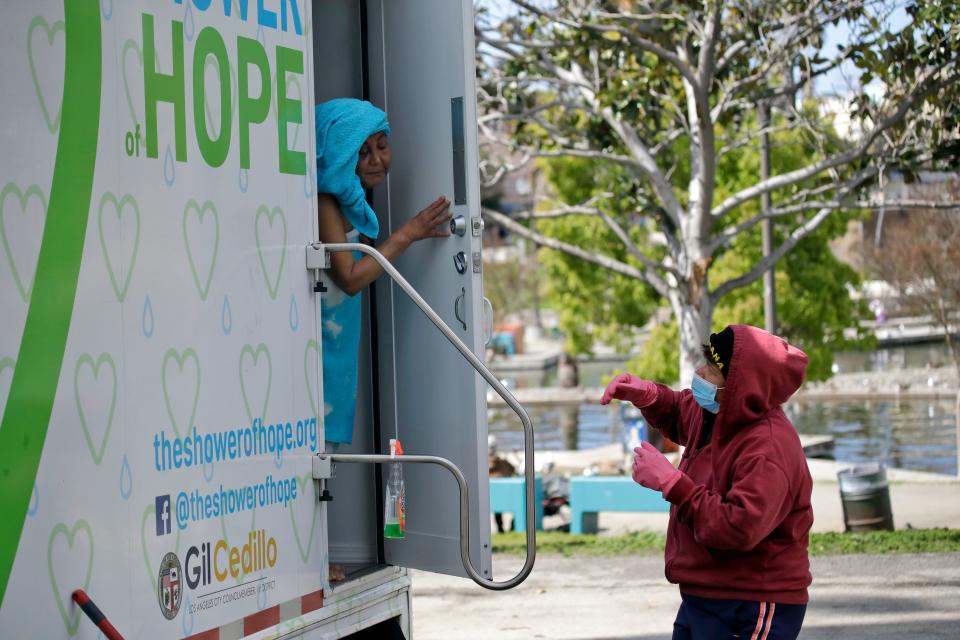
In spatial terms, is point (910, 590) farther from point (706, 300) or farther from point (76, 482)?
point (76, 482)

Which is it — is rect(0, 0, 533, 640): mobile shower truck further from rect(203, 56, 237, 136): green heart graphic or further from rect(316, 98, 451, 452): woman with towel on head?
rect(316, 98, 451, 452): woman with towel on head

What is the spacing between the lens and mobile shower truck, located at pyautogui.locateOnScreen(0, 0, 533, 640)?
9.16 ft

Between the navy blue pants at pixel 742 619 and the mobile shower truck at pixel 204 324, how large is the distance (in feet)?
2.44

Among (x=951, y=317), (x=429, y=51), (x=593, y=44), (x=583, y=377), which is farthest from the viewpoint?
(x=583, y=377)

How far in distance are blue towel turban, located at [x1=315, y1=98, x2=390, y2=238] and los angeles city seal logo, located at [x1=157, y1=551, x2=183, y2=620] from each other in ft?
4.90

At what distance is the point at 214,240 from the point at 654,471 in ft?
5.27

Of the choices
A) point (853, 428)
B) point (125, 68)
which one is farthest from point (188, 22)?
point (853, 428)

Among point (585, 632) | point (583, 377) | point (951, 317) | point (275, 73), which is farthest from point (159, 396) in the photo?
point (583, 377)

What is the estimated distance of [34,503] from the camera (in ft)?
9.02

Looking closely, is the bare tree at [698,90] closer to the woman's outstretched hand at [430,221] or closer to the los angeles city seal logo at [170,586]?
the woman's outstretched hand at [430,221]

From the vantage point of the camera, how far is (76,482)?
287cm

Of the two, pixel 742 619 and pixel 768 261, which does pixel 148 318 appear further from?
pixel 768 261

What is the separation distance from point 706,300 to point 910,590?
564 cm

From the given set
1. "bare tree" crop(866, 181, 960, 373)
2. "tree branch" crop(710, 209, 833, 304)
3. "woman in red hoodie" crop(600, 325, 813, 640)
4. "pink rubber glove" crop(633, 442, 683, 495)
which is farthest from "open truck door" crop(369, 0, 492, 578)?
"bare tree" crop(866, 181, 960, 373)
